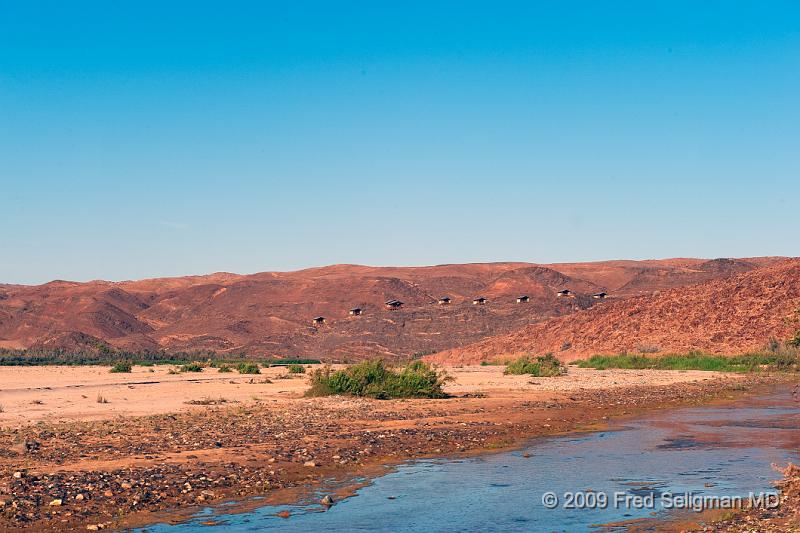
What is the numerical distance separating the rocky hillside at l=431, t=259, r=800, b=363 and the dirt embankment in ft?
70.7

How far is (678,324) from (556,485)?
138ft

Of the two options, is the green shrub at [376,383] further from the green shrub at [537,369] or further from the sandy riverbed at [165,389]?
the green shrub at [537,369]

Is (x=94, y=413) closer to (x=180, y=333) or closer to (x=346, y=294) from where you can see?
(x=180, y=333)

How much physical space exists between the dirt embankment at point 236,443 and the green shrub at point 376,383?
805 millimetres

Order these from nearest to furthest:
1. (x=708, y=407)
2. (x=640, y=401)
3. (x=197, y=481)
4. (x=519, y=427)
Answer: (x=197, y=481)
(x=519, y=427)
(x=708, y=407)
(x=640, y=401)

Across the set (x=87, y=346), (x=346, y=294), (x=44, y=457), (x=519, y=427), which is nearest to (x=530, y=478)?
(x=519, y=427)

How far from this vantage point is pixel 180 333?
9375 centimetres

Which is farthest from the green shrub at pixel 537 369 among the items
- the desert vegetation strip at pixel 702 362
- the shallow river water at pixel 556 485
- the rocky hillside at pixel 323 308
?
the rocky hillside at pixel 323 308

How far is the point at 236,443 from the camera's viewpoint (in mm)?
15383

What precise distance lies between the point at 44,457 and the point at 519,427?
9.69m

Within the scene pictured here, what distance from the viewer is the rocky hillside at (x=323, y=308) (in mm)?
74250

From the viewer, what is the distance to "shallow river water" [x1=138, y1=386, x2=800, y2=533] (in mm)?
10125

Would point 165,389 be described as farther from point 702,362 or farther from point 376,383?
point 702,362

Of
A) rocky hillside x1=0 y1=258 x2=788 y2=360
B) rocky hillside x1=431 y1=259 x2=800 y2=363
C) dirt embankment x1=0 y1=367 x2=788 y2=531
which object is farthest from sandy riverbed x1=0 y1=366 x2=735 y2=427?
rocky hillside x1=0 y1=258 x2=788 y2=360
